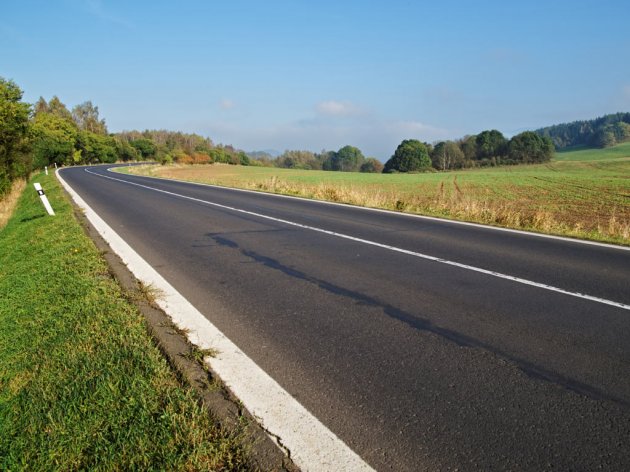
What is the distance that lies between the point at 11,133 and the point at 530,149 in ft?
327

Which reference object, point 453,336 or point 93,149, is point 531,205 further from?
point 93,149

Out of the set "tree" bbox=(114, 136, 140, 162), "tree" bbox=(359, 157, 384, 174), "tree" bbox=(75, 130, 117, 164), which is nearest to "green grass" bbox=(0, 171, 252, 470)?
"tree" bbox=(75, 130, 117, 164)

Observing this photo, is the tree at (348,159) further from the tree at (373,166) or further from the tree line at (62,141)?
the tree line at (62,141)

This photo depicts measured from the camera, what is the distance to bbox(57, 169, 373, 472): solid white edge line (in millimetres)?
2076

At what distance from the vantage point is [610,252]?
22.8 ft

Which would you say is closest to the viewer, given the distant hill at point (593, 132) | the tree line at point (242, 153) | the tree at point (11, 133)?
the tree at point (11, 133)

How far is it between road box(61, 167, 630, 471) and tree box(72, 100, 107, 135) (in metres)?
132

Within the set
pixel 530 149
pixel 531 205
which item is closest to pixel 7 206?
pixel 531 205

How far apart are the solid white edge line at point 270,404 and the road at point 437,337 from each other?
0.27 feet

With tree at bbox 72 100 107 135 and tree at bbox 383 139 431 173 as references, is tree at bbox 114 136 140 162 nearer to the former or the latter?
tree at bbox 72 100 107 135

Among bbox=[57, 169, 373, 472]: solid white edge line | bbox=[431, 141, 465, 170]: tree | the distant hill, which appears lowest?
bbox=[57, 169, 373, 472]: solid white edge line

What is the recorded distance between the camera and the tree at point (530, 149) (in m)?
94.4

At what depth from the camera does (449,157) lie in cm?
10631

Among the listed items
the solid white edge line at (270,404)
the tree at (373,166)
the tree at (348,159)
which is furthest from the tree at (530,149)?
the solid white edge line at (270,404)
